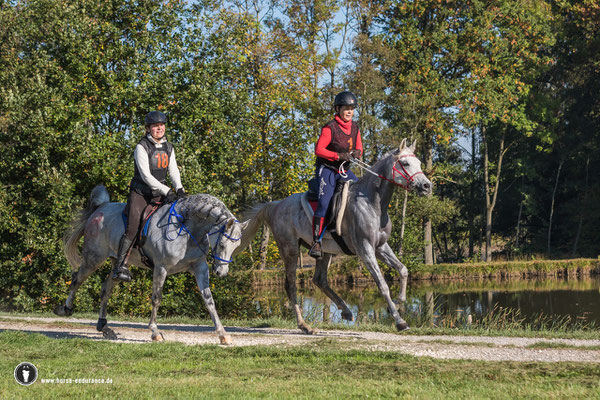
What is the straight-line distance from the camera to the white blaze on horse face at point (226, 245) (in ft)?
33.7

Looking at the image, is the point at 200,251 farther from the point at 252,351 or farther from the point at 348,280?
the point at 348,280

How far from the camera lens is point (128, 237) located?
36.2 feet

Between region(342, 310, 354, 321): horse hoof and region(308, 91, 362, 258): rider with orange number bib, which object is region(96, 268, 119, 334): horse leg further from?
region(342, 310, 354, 321): horse hoof

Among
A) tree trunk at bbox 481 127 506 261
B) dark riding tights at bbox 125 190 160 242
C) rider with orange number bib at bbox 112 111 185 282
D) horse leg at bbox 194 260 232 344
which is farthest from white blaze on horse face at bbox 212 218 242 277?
tree trunk at bbox 481 127 506 261

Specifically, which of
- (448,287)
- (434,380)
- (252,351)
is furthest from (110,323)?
(448,287)

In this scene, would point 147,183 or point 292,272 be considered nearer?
point 147,183

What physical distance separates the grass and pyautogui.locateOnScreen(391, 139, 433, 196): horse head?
276cm

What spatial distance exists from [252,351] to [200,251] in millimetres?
2090

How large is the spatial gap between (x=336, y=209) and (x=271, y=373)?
410 centimetres

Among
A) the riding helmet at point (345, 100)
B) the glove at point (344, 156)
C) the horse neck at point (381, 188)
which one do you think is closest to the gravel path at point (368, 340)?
the horse neck at point (381, 188)

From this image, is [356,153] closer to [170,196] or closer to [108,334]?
[170,196]

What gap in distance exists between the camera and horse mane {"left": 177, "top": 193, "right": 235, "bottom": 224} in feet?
35.1

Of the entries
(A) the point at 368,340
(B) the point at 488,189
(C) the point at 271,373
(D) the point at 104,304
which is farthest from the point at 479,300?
(B) the point at 488,189

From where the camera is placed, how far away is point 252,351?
9523mm
